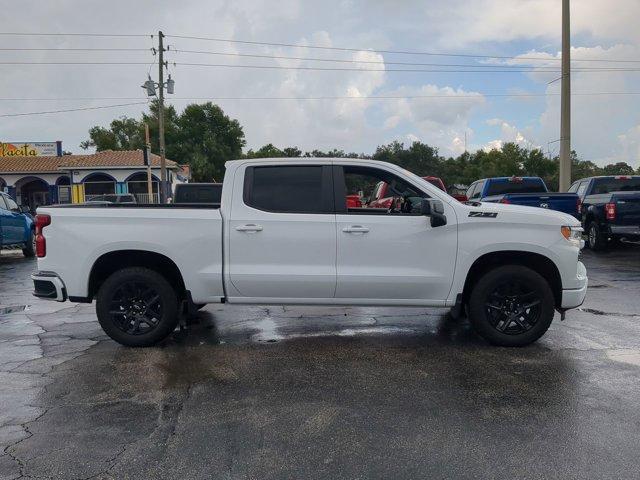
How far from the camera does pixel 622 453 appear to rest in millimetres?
3533

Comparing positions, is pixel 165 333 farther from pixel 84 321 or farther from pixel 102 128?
pixel 102 128

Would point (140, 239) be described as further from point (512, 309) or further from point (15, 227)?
point (15, 227)

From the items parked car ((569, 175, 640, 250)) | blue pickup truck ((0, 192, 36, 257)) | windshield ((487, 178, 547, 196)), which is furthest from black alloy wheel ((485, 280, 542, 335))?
blue pickup truck ((0, 192, 36, 257))

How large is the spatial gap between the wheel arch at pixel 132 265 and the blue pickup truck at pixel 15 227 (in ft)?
34.4

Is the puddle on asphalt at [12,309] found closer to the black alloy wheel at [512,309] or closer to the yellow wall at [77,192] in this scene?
the black alloy wheel at [512,309]

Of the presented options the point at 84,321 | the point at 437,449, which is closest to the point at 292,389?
the point at 437,449

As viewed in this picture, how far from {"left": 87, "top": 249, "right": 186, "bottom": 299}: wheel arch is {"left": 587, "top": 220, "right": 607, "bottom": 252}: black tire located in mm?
12115

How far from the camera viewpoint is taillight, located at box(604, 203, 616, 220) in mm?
13758

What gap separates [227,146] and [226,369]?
57.8 m

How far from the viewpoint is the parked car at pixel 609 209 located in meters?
13.6

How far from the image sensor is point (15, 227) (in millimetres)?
15516

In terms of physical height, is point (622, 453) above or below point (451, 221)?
below

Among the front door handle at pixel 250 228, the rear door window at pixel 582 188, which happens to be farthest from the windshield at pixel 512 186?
the front door handle at pixel 250 228

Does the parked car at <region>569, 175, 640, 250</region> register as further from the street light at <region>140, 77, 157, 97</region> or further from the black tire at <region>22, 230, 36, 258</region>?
the street light at <region>140, 77, 157, 97</region>
